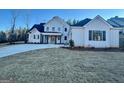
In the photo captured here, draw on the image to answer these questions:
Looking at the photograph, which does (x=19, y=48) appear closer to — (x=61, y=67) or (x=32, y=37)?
(x=32, y=37)

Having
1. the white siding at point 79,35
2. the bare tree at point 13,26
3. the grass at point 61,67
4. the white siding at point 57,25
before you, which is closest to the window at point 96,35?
the white siding at point 79,35

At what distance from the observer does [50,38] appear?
6.41 m

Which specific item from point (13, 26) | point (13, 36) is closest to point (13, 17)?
point (13, 26)

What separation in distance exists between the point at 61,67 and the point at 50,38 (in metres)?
1.41

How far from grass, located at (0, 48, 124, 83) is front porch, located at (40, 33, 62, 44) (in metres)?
0.28

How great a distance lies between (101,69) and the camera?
5.21 m

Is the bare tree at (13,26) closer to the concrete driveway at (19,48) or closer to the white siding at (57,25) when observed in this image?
the concrete driveway at (19,48)

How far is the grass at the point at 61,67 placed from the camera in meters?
4.79

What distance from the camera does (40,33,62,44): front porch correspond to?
6.28 meters

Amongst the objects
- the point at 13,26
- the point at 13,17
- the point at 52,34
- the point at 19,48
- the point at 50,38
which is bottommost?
the point at 19,48

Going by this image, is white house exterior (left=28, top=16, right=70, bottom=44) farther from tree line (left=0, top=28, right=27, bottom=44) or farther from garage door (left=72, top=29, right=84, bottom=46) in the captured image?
garage door (left=72, top=29, right=84, bottom=46)

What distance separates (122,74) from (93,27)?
13.6 feet

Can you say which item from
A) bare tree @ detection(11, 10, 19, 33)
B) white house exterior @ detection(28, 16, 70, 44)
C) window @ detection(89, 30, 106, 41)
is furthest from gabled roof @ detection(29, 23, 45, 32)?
window @ detection(89, 30, 106, 41)

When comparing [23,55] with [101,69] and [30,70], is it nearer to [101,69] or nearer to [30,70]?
[30,70]
